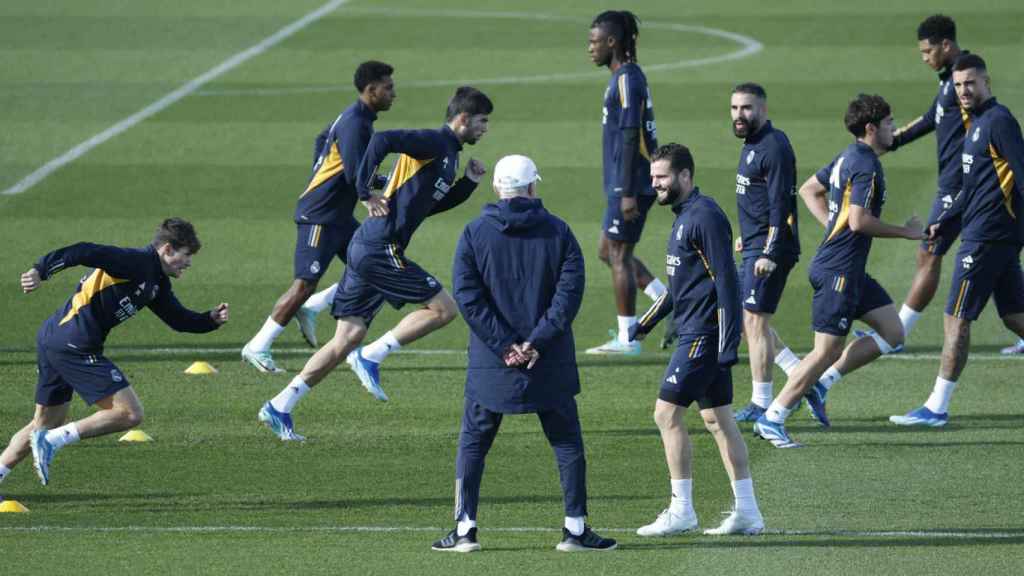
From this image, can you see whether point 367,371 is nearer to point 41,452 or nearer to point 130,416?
point 130,416

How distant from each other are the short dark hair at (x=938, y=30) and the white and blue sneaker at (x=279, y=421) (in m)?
5.80

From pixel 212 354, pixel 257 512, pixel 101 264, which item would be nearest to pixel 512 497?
pixel 257 512

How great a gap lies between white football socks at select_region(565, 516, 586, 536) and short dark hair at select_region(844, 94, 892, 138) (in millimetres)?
3777

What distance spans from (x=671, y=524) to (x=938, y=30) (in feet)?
20.1

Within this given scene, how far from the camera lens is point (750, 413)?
41.7ft

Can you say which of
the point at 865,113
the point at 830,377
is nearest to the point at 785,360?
the point at 830,377

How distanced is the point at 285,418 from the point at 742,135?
3.46 metres

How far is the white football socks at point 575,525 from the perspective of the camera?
9.27 meters

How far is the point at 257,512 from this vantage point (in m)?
10.4

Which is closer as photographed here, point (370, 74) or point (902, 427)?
point (902, 427)

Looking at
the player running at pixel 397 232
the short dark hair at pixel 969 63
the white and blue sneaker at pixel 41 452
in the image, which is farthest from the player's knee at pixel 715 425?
the short dark hair at pixel 969 63

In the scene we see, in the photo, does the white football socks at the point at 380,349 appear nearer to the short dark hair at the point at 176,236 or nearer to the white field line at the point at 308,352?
the white field line at the point at 308,352

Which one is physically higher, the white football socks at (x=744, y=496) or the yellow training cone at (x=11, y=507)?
the white football socks at (x=744, y=496)

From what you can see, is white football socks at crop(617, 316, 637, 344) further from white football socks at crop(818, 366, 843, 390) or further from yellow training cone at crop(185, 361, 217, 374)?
yellow training cone at crop(185, 361, 217, 374)
